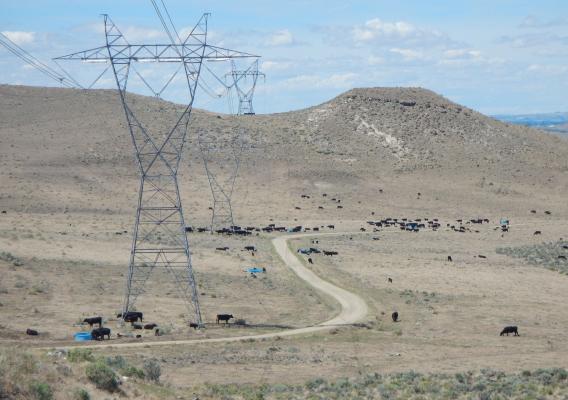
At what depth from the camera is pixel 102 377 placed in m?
26.2

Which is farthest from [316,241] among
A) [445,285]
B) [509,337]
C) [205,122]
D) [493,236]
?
[205,122]

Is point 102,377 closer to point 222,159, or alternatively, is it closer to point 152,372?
point 152,372

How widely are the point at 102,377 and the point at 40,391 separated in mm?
2678

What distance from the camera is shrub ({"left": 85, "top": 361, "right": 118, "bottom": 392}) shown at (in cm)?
2617

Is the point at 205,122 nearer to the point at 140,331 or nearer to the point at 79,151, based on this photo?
the point at 79,151

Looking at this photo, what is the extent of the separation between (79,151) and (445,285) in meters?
89.1

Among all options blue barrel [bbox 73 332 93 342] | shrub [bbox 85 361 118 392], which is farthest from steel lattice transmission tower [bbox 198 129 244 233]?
shrub [bbox 85 361 118 392]

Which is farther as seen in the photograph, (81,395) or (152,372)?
(152,372)

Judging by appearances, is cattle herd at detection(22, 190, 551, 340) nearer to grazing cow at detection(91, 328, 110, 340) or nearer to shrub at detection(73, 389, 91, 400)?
grazing cow at detection(91, 328, 110, 340)

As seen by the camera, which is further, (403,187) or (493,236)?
(403,187)

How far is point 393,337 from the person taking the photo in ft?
152

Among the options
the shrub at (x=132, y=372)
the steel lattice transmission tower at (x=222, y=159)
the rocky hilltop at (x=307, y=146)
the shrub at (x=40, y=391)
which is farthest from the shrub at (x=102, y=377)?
the steel lattice transmission tower at (x=222, y=159)

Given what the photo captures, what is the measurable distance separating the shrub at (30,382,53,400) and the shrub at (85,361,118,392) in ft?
7.28

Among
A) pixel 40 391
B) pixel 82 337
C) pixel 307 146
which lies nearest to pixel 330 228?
pixel 307 146
